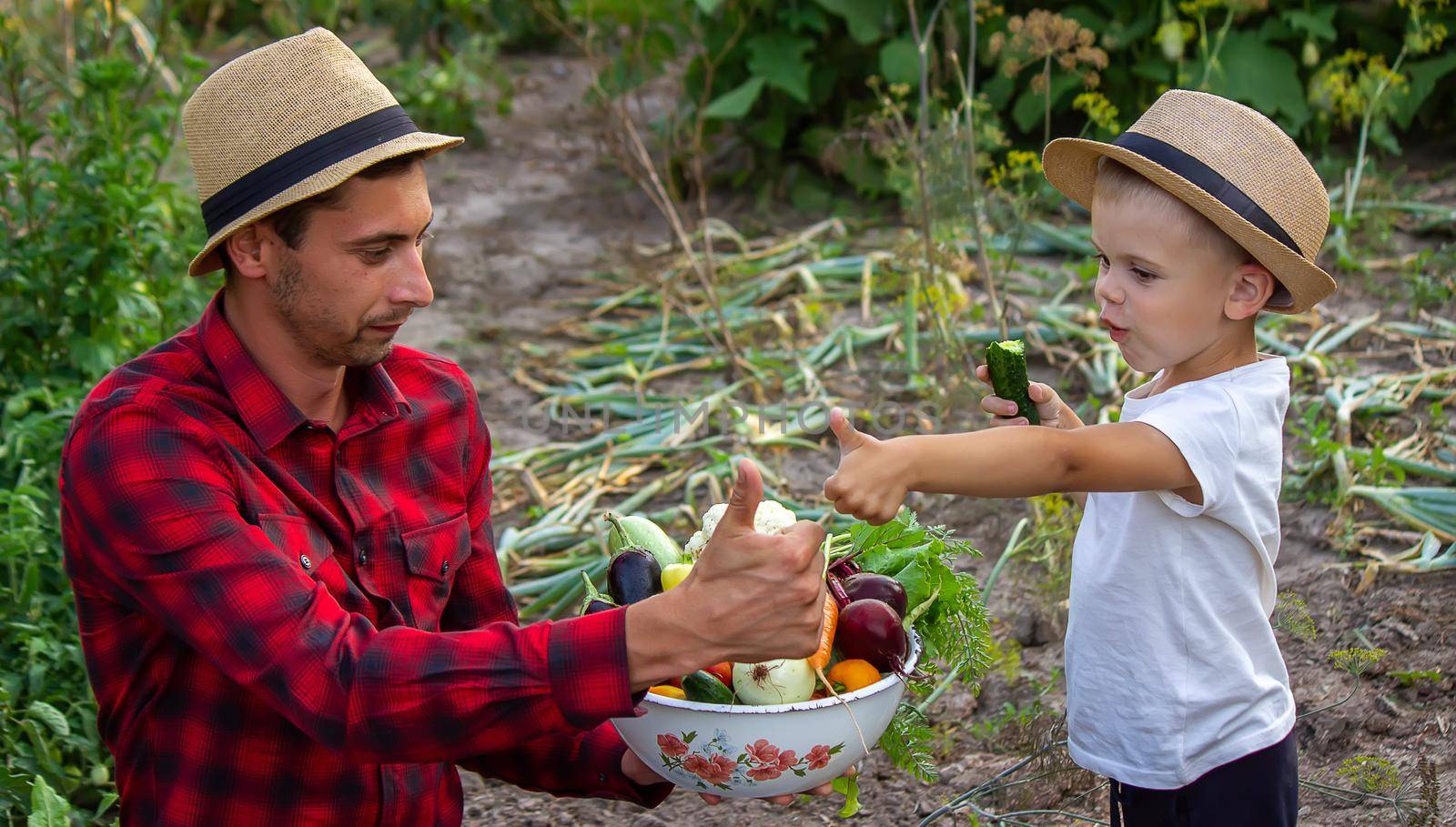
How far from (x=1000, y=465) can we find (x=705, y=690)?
1.77 ft

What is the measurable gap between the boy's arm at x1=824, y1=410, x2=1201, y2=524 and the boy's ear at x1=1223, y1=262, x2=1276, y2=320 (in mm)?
274

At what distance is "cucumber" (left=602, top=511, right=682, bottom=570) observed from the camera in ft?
7.27

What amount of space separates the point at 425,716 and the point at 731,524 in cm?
51

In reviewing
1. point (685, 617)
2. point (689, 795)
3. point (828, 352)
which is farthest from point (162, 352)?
point (828, 352)

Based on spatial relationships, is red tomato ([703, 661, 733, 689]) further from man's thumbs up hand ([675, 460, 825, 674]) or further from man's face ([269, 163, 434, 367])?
man's face ([269, 163, 434, 367])

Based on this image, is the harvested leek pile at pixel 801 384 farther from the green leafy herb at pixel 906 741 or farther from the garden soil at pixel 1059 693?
the green leafy herb at pixel 906 741

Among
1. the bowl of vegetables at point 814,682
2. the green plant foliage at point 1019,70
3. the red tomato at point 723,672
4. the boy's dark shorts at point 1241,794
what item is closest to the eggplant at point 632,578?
the bowl of vegetables at point 814,682

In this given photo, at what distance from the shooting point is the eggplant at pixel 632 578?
2055 mm

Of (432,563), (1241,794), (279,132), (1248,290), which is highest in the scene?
(279,132)

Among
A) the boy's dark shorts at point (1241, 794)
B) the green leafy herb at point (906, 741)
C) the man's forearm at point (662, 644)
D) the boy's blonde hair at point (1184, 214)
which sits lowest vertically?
the boy's dark shorts at point (1241, 794)

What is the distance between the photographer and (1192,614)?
204 centimetres

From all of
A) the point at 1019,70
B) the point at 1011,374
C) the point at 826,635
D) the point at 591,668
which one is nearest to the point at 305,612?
the point at 591,668

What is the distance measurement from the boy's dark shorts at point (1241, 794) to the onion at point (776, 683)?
68 centimetres

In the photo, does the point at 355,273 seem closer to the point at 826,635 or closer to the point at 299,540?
the point at 299,540
